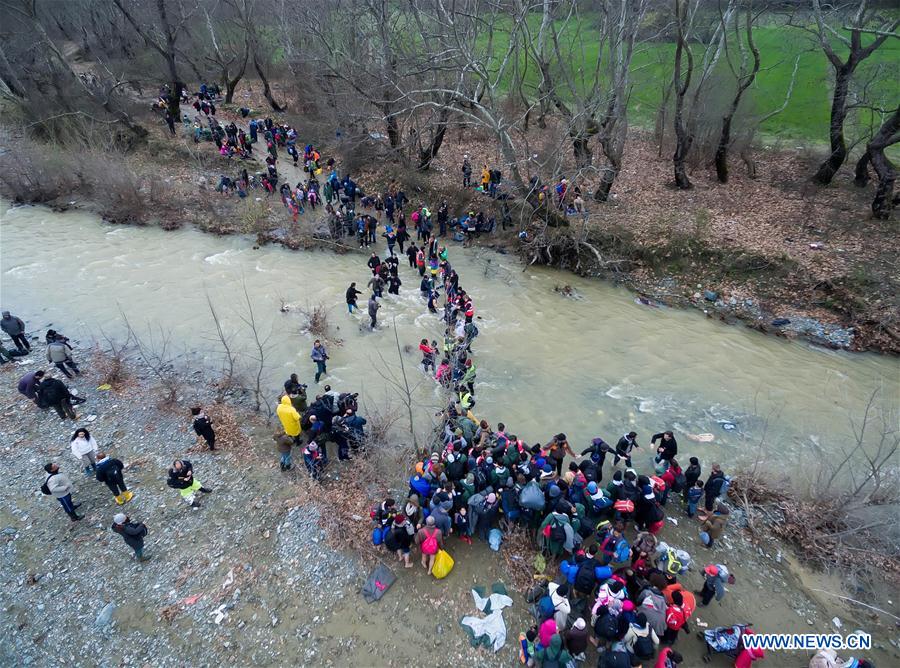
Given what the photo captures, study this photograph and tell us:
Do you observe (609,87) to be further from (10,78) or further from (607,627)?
(10,78)

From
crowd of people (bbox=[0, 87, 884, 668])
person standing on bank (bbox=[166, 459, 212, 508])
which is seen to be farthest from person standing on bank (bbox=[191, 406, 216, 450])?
person standing on bank (bbox=[166, 459, 212, 508])

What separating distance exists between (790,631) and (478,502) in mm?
5348

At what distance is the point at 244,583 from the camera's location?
314 inches

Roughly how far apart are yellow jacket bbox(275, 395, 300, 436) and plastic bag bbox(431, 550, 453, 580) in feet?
13.4

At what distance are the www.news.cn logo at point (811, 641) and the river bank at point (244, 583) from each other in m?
0.14

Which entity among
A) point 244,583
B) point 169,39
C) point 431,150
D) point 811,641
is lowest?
point 811,641

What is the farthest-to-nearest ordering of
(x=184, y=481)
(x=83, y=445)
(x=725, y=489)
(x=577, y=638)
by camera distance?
(x=725, y=489) < (x=83, y=445) < (x=184, y=481) < (x=577, y=638)

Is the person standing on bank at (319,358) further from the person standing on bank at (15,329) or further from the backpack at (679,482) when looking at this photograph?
the backpack at (679,482)

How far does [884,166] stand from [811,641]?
17.0m

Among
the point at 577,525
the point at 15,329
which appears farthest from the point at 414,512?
the point at 15,329

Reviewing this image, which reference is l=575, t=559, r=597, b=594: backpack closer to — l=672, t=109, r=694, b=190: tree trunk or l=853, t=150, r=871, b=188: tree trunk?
l=672, t=109, r=694, b=190: tree trunk

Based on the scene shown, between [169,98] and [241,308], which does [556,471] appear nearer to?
[241,308]

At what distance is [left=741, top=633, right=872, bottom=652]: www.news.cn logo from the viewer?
24.2 ft

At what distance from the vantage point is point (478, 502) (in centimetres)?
828
